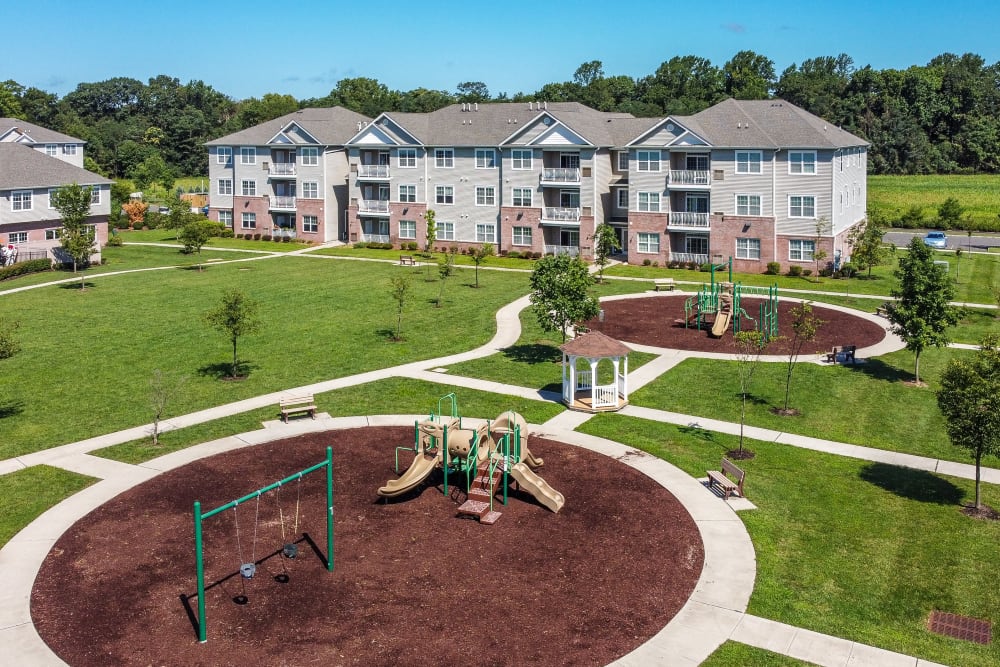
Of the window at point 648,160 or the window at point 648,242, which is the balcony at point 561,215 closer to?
the window at point 648,242

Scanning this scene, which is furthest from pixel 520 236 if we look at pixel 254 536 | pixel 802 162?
pixel 254 536

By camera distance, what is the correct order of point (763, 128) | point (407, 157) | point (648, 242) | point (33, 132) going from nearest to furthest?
point (763, 128) < point (648, 242) < point (407, 157) < point (33, 132)

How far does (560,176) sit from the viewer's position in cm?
7156

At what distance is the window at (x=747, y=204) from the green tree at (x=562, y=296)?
29762 mm

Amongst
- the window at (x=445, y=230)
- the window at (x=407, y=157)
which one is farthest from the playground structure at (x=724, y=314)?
the window at (x=407, y=157)

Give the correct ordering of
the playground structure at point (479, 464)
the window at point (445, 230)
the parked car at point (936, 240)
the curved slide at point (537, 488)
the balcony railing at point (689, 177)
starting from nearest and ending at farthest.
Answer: the curved slide at point (537, 488) < the playground structure at point (479, 464) < the balcony railing at point (689, 177) < the window at point (445, 230) < the parked car at point (936, 240)

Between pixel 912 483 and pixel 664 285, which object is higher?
pixel 664 285

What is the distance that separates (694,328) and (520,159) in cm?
3096

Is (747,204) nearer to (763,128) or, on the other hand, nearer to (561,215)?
(763,128)

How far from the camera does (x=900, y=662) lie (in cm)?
1756

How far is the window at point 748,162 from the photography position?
6462cm

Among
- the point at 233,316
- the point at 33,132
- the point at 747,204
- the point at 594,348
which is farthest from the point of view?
the point at 33,132

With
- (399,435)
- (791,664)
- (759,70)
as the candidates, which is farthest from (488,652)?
(759,70)

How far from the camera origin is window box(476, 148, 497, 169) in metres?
74.4
